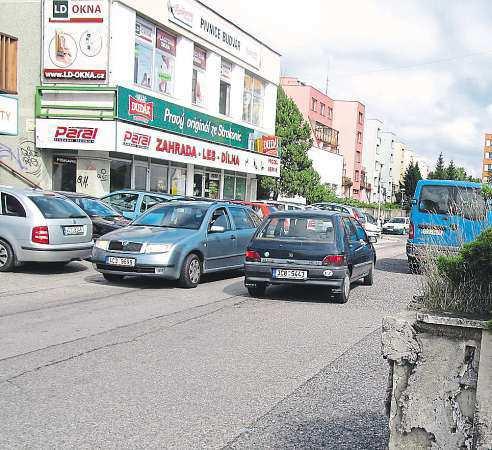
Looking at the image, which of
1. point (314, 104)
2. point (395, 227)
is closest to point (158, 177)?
point (395, 227)

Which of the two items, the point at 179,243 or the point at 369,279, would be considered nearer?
the point at 179,243

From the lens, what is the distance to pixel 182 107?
93.3 feet

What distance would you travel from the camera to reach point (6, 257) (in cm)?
1220

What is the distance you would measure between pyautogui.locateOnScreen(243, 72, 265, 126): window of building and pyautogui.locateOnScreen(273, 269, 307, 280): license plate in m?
26.7

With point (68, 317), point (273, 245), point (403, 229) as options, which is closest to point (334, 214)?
point (273, 245)

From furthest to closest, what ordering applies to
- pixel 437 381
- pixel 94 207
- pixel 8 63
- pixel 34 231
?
pixel 8 63 → pixel 94 207 → pixel 34 231 → pixel 437 381

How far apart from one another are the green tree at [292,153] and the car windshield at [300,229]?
31636 millimetres

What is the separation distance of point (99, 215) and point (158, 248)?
544 centimetres

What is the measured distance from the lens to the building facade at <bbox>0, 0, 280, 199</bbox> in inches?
921

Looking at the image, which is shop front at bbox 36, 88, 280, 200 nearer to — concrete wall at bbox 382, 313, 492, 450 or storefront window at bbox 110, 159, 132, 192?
storefront window at bbox 110, 159, 132, 192

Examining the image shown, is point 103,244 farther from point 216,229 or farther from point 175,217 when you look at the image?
point 216,229

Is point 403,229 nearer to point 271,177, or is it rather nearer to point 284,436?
point 271,177

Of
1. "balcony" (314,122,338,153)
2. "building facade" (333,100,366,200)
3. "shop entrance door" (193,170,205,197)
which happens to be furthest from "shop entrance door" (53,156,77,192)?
"building facade" (333,100,366,200)

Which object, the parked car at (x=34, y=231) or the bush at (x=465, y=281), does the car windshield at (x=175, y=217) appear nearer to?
the parked car at (x=34, y=231)
